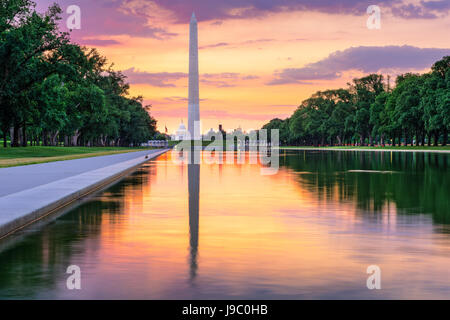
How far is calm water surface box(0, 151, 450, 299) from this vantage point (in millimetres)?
7625

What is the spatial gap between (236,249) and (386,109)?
117120 millimetres

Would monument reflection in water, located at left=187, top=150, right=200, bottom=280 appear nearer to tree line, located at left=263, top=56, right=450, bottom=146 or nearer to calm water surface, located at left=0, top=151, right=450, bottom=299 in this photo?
calm water surface, located at left=0, top=151, right=450, bottom=299

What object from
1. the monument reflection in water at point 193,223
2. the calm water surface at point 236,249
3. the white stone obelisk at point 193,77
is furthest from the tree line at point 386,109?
the calm water surface at point 236,249

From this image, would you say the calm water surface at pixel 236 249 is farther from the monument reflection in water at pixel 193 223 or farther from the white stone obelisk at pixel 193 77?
the white stone obelisk at pixel 193 77

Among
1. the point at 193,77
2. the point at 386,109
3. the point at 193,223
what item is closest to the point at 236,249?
the point at 193,223

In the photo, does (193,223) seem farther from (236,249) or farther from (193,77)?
(193,77)

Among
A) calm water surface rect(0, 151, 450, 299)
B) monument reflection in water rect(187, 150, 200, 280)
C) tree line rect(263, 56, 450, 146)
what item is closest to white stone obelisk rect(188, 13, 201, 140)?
tree line rect(263, 56, 450, 146)

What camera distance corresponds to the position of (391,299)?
7117mm

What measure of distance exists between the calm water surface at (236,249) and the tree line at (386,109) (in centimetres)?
7963

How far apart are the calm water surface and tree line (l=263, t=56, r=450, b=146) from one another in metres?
79.6

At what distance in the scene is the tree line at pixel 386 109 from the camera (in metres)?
100

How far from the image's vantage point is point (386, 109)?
123 metres

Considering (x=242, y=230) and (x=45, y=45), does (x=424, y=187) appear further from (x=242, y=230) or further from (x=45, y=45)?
(x=45, y=45)

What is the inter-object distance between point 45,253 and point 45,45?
5701cm
